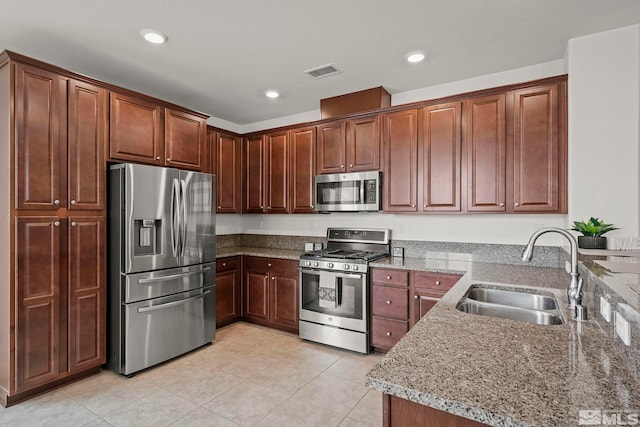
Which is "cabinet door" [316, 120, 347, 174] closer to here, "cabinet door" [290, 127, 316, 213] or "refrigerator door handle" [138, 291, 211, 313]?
"cabinet door" [290, 127, 316, 213]

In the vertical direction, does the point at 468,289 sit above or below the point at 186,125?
below

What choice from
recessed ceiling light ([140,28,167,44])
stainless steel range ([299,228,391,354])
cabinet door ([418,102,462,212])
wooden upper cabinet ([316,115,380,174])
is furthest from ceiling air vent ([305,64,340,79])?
stainless steel range ([299,228,391,354])

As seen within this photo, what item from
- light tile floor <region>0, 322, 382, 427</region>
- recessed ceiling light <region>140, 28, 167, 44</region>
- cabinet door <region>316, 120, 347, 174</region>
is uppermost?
recessed ceiling light <region>140, 28, 167, 44</region>

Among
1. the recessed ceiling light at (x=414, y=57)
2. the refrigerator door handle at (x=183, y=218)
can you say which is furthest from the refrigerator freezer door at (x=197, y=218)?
the recessed ceiling light at (x=414, y=57)

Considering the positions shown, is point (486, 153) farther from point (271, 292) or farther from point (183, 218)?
point (183, 218)

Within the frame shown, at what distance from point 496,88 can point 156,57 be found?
2.91 metres

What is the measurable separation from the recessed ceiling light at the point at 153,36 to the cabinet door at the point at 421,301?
290cm

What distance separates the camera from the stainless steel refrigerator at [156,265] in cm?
278

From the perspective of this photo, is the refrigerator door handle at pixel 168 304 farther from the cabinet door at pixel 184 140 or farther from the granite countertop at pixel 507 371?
the granite countertop at pixel 507 371

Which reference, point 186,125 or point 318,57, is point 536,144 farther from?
point 186,125

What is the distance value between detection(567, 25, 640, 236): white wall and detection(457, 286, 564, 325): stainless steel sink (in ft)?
3.18

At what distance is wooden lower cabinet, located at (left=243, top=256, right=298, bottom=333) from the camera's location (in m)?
3.79

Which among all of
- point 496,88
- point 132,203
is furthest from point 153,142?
point 496,88

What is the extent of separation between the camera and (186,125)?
3.42m
